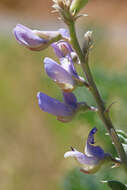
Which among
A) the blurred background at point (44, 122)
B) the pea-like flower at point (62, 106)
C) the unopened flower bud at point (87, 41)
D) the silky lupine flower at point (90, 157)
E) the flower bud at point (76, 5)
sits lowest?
the blurred background at point (44, 122)

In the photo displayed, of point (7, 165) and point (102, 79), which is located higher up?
point (102, 79)

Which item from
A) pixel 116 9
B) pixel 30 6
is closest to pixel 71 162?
pixel 116 9

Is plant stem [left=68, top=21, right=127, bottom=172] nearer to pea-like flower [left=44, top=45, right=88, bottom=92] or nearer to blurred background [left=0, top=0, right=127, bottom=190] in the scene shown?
pea-like flower [left=44, top=45, right=88, bottom=92]

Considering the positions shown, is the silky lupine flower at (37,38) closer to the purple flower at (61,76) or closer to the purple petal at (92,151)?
the purple flower at (61,76)

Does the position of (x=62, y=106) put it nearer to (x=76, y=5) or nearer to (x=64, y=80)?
(x=64, y=80)

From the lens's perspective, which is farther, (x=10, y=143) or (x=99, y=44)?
(x=99, y=44)

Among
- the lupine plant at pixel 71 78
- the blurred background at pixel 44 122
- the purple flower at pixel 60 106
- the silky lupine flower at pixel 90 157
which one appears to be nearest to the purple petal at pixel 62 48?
the lupine plant at pixel 71 78

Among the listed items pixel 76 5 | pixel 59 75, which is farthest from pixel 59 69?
pixel 76 5

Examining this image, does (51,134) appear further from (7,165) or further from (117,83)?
(117,83)
